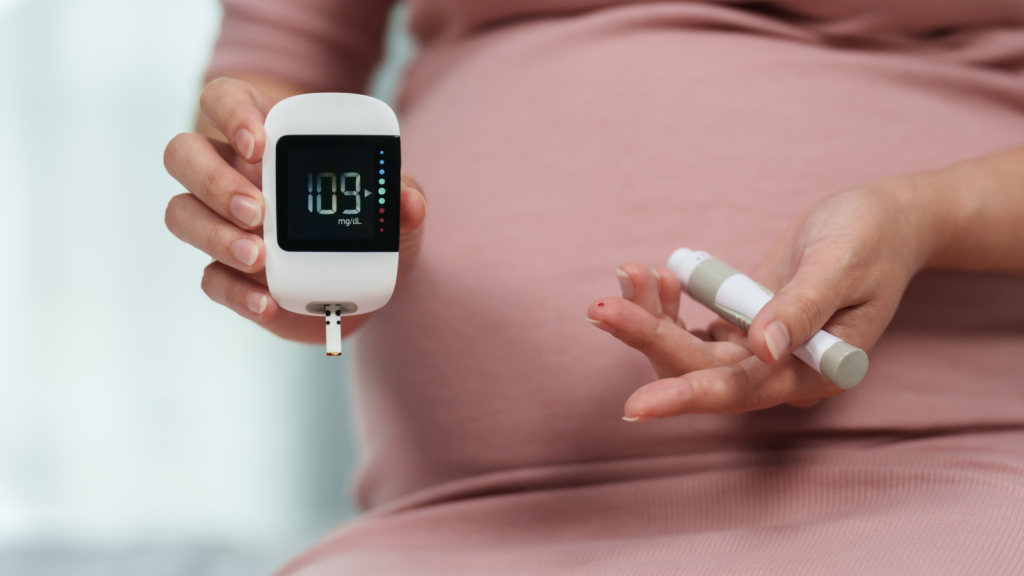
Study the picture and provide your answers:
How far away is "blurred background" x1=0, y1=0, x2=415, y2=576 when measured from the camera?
108cm

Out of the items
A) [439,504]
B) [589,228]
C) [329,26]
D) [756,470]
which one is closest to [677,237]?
[589,228]

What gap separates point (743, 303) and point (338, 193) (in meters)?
0.26

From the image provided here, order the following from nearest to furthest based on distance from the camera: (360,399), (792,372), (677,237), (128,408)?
(792,372), (677,237), (360,399), (128,408)

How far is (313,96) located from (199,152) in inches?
3.1

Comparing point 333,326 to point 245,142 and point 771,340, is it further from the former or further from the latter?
point 771,340

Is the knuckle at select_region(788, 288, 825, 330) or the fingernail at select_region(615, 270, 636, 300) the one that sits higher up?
the fingernail at select_region(615, 270, 636, 300)

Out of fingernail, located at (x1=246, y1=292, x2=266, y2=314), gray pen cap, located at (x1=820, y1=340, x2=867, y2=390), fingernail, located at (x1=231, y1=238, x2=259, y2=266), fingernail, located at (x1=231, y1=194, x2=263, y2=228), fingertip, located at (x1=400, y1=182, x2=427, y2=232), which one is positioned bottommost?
gray pen cap, located at (x1=820, y1=340, x2=867, y2=390)

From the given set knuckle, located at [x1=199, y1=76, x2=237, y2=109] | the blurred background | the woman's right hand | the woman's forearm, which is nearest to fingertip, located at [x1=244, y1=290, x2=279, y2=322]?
the woman's right hand

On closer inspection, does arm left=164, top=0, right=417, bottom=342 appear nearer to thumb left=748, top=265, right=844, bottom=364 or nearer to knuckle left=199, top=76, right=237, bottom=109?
knuckle left=199, top=76, right=237, bottom=109

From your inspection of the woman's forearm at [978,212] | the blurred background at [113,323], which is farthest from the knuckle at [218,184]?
the blurred background at [113,323]

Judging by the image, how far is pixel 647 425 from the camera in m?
0.53

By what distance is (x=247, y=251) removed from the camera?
434 mm

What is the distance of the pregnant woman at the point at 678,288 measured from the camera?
43 centimetres

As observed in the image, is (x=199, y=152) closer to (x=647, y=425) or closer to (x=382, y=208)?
(x=382, y=208)
